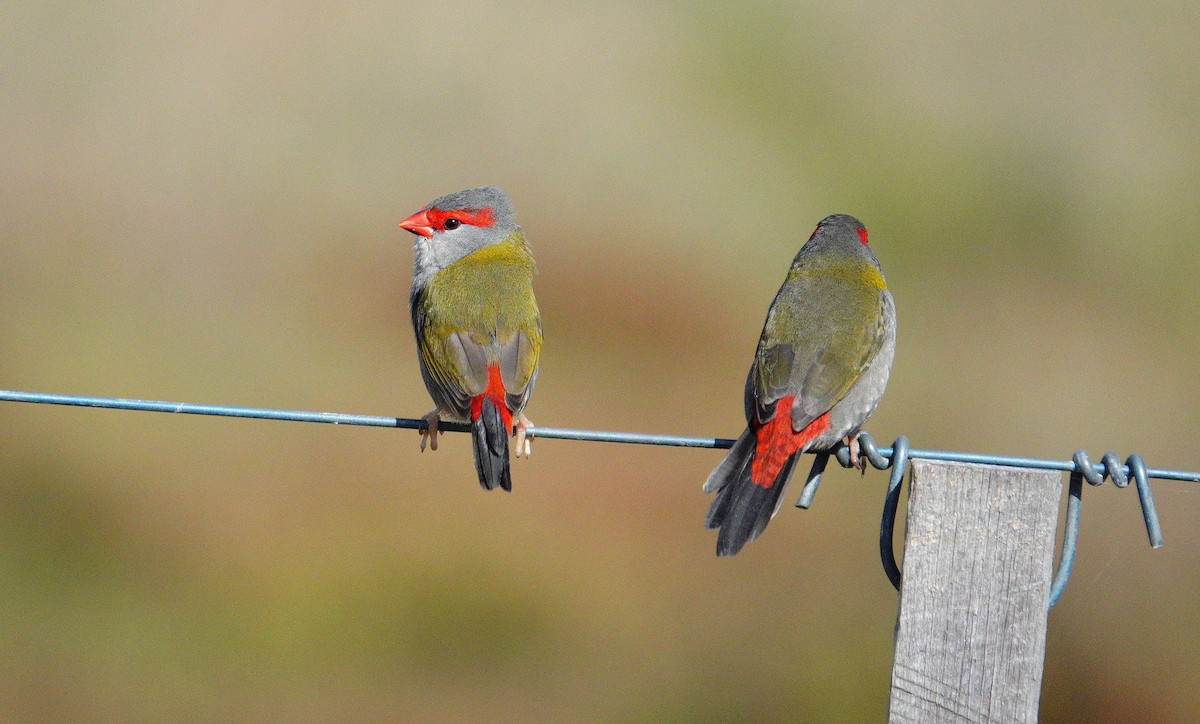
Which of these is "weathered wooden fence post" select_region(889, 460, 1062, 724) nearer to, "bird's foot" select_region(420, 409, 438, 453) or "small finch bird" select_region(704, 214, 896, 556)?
"small finch bird" select_region(704, 214, 896, 556)

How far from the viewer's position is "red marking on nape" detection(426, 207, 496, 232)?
5336mm

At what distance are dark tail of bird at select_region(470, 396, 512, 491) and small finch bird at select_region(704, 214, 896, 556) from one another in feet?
2.54

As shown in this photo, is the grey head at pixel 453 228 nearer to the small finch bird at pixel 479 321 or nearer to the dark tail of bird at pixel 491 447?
the small finch bird at pixel 479 321

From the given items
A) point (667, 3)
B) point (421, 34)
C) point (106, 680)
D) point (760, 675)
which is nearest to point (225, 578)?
point (106, 680)

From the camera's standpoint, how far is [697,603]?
7.37 meters

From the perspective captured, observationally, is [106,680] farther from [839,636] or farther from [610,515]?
[839,636]

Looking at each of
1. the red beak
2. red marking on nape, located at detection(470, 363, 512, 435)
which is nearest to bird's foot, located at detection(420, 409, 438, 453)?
red marking on nape, located at detection(470, 363, 512, 435)

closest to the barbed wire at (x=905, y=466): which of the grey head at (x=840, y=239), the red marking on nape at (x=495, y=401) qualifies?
the red marking on nape at (x=495, y=401)

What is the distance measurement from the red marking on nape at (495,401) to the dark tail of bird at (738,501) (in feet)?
2.98

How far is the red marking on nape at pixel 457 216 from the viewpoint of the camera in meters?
5.34

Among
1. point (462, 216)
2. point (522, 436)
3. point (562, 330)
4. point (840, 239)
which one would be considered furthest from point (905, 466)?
point (562, 330)

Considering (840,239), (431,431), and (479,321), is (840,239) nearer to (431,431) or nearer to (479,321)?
(479,321)

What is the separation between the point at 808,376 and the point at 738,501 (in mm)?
682

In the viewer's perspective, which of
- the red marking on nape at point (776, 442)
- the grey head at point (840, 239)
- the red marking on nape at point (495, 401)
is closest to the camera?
the red marking on nape at point (776, 442)
